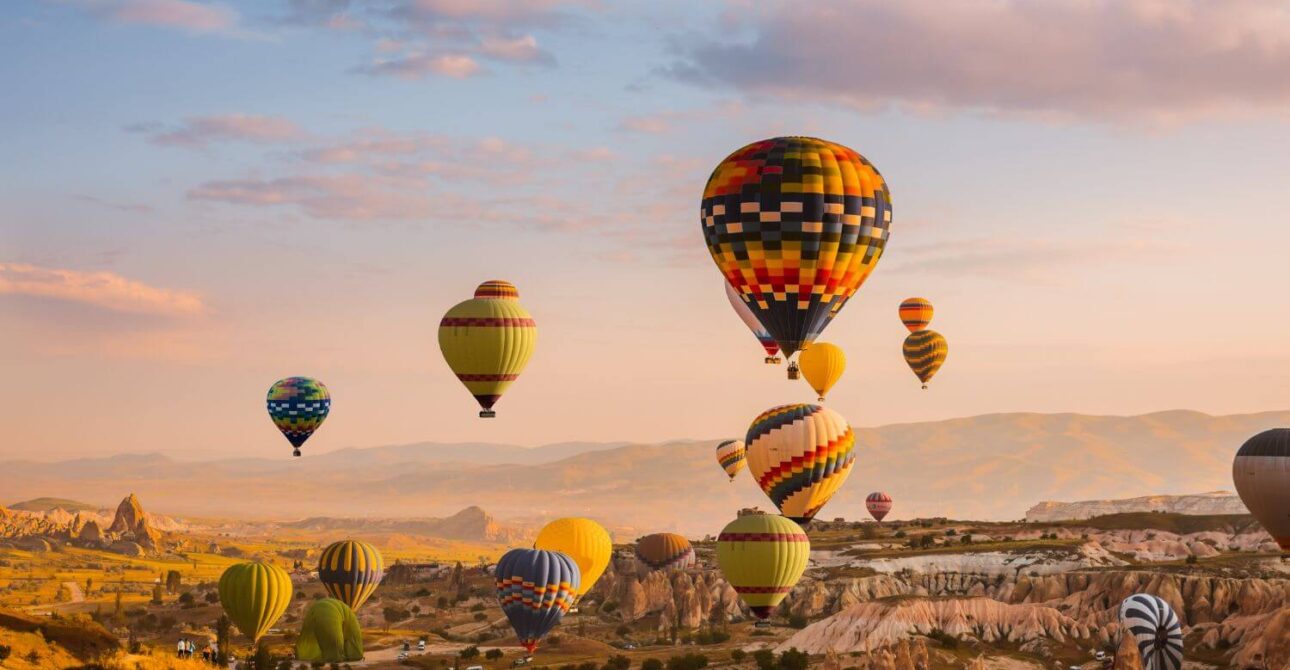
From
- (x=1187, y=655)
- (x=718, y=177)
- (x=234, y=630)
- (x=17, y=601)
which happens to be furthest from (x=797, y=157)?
(x=17, y=601)

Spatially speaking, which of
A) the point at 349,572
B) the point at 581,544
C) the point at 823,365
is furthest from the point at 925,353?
the point at 349,572

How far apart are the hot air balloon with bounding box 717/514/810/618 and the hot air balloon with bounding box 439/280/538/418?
16.9 meters

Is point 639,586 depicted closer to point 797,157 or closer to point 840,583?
point 840,583

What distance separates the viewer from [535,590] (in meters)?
99.3

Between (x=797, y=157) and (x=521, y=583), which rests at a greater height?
(x=797, y=157)

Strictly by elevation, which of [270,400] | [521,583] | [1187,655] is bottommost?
[1187,655]

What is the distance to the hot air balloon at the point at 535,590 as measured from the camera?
99625mm

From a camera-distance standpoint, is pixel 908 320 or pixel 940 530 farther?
pixel 940 530

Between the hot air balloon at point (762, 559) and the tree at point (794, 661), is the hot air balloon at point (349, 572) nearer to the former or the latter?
the hot air balloon at point (762, 559)

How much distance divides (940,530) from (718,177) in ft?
334

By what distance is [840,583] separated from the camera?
13575 cm

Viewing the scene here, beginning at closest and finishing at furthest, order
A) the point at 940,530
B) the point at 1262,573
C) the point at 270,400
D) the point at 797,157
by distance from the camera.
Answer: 1. the point at 797,157
2. the point at 1262,573
3. the point at 270,400
4. the point at 940,530

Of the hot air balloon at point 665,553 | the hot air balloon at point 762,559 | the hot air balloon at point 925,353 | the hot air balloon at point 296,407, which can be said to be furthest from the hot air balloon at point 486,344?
the hot air balloon at point 925,353

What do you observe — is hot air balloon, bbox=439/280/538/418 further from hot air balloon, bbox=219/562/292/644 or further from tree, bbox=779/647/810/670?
tree, bbox=779/647/810/670
